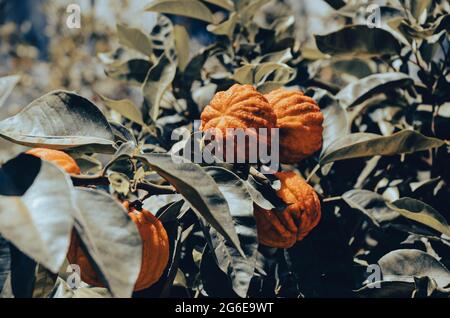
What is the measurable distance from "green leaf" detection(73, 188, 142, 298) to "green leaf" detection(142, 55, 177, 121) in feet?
1.58

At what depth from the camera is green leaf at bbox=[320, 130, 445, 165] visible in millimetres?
861

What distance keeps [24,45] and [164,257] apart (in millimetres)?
4199

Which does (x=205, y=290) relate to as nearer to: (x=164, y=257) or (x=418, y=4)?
(x=164, y=257)

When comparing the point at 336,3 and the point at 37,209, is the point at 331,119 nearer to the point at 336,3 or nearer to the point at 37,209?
the point at 336,3

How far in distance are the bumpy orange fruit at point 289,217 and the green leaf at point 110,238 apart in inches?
10.5

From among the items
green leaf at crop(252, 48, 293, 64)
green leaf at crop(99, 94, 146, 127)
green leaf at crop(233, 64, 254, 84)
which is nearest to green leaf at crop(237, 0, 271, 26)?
green leaf at crop(252, 48, 293, 64)

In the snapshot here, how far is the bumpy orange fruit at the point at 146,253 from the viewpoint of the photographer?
0.69 m

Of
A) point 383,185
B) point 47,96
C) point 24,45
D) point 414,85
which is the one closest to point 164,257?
point 47,96

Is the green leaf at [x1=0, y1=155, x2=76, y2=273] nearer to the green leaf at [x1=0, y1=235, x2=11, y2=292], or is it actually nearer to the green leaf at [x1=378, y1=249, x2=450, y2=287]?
the green leaf at [x1=0, y1=235, x2=11, y2=292]

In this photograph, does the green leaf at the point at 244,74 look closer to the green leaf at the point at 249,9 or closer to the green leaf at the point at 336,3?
the green leaf at the point at 249,9

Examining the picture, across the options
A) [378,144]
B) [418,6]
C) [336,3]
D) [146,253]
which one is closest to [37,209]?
[146,253]

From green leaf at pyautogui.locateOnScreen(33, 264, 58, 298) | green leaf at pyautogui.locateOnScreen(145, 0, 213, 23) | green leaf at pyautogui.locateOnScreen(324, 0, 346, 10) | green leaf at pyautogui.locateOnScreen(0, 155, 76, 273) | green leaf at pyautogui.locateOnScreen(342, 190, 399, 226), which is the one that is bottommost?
green leaf at pyautogui.locateOnScreen(342, 190, 399, 226)

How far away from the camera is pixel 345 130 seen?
3.24 ft

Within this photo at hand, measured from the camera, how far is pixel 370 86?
106 cm
